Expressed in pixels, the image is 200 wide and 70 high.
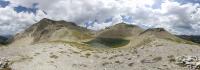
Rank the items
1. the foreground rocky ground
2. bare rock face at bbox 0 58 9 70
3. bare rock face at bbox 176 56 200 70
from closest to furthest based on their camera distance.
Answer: bare rock face at bbox 176 56 200 70, bare rock face at bbox 0 58 9 70, the foreground rocky ground

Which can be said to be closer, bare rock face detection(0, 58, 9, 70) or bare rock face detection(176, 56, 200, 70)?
bare rock face detection(176, 56, 200, 70)

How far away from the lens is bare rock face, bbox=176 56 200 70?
48678 mm

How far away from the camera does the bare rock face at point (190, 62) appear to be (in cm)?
4868

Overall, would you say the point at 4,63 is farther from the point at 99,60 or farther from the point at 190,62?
the point at 190,62

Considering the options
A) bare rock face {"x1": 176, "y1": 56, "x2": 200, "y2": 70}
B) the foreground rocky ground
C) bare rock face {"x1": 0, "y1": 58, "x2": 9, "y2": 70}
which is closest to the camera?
bare rock face {"x1": 176, "y1": 56, "x2": 200, "y2": 70}

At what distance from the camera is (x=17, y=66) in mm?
56375

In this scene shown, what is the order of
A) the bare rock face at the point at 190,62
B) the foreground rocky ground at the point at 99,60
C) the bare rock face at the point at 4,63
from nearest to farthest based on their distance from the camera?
the bare rock face at the point at 190,62 < the bare rock face at the point at 4,63 < the foreground rocky ground at the point at 99,60

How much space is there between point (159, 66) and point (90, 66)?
13.5 meters

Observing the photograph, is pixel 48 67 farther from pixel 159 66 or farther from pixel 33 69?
pixel 159 66

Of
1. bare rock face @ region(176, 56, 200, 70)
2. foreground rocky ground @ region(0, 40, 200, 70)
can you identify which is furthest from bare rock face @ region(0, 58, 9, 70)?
bare rock face @ region(176, 56, 200, 70)

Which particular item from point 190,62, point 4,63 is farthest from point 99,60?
point 190,62

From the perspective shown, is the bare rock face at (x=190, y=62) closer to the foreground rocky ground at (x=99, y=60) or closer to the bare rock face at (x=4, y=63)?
the foreground rocky ground at (x=99, y=60)

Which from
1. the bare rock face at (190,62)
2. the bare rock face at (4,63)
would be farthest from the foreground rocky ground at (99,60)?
the bare rock face at (4,63)

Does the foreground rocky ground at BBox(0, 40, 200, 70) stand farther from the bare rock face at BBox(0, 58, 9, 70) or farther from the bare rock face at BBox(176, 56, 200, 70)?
the bare rock face at BBox(0, 58, 9, 70)
